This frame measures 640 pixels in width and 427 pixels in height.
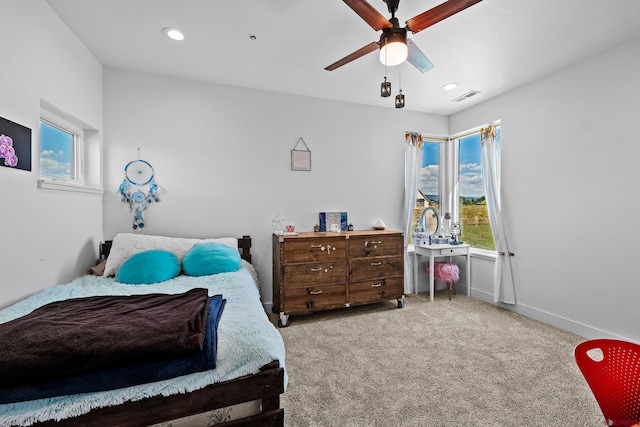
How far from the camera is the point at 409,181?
3.92m

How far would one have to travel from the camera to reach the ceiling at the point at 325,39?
192 centimetres

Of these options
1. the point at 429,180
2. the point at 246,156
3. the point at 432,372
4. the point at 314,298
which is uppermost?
the point at 246,156

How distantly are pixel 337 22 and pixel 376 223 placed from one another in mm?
2377

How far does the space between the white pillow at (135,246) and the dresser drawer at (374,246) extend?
1479mm

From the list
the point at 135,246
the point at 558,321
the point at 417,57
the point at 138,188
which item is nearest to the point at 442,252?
the point at 558,321

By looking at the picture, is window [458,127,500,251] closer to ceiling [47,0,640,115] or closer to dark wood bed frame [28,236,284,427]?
ceiling [47,0,640,115]

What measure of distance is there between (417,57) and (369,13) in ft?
1.88

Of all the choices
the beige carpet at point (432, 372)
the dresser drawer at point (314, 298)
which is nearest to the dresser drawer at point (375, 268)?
the dresser drawer at point (314, 298)

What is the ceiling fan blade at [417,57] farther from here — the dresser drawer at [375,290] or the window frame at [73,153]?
the window frame at [73,153]

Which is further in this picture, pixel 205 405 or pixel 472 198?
pixel 472 198

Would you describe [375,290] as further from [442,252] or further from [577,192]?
[577,192]

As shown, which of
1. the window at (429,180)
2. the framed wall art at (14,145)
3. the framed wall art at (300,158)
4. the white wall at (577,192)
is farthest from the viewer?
the window at (429,180)

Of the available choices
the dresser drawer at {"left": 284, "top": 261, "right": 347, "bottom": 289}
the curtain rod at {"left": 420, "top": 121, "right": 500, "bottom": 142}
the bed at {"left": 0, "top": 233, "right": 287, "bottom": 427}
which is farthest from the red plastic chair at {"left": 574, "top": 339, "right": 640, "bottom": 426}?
the curtain rod at {"left": 420, "top": 121, "right": 500, "bottom": 142}

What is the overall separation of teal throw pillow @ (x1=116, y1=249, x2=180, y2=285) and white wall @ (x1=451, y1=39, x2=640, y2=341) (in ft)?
11.9
